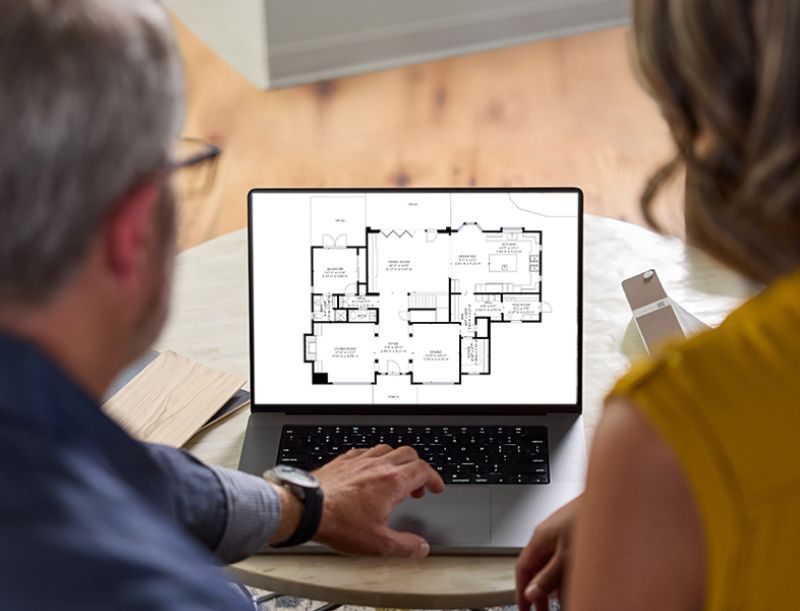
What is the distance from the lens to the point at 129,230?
33.1 inches

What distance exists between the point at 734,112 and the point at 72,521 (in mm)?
521

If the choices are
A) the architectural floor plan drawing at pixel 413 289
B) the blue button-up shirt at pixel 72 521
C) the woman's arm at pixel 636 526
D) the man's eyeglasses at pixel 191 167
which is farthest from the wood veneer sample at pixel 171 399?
the woman's arm at pixel 636 526

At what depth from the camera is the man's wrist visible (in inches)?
50.1

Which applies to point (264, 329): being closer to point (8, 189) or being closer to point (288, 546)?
point (288, 546)

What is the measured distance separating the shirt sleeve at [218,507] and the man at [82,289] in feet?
0.98

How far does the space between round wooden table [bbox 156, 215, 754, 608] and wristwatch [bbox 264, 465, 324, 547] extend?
24 mm

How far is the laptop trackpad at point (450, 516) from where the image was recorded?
4.24 feet

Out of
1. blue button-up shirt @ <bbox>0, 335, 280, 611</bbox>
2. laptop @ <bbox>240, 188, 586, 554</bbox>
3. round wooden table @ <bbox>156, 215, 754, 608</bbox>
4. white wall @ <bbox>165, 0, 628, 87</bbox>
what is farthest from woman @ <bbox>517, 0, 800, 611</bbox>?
white wall @ <bbox>165, 0, 628, 87</bbox>

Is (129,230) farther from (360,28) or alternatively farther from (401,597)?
(360,28)

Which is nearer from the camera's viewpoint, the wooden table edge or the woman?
the woman

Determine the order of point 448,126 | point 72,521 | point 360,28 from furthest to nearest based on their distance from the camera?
point 360,28 < point 448,126 < point 72,521

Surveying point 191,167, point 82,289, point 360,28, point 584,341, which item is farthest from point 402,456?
point 360,28

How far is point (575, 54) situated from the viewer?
418cm

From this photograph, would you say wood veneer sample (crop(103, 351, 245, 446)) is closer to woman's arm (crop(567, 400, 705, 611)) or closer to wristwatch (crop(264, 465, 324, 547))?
wristwatch (crop(264, 465, 324, 547))
